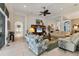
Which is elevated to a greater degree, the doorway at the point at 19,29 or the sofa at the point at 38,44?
the doorway at the point at 19,29

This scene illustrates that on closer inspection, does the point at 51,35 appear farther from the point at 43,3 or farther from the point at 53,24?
the point at 43,3

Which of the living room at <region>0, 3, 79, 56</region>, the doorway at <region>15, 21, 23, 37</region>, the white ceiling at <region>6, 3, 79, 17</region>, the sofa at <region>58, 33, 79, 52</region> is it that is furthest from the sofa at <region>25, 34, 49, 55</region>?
the white ceiling at <region>6, 3, 79, 17</region>

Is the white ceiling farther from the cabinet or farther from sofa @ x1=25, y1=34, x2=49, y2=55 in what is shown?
sofa @ x1=25, y1=34, x2=49, y2=55

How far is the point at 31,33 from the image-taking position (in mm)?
3484

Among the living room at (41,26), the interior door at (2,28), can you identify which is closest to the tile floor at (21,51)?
the living room at (41,26)

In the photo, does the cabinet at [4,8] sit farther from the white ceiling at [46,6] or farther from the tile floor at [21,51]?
the tile floor at [21,51]

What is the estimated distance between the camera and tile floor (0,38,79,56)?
3123 mm

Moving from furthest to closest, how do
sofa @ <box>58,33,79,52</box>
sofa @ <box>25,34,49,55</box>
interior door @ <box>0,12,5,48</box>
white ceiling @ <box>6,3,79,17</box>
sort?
interior door @ <box>0,12,5,48</box>, sofa @ <box>58,33,79,52</box>, sofa @ <box>25,34,49,55</box>, white ceiling @ <box>6,3,79,17</box>

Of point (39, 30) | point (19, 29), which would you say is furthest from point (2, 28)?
point (39, 30)

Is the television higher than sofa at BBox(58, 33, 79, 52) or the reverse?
higher

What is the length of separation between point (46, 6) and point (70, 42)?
1.68 meters

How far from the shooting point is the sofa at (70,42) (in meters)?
3.42

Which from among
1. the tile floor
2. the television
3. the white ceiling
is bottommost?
the tile floor

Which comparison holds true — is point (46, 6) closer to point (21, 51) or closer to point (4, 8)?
point (4, 8)
